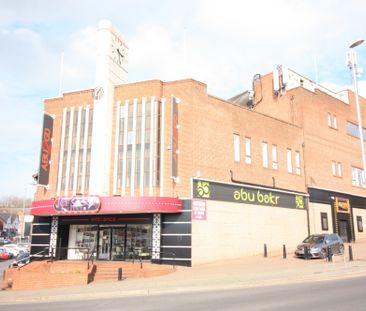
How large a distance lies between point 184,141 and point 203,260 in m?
7.50

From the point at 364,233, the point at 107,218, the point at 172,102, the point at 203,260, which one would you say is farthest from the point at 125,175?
the point at 364,233

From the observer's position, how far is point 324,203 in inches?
1460

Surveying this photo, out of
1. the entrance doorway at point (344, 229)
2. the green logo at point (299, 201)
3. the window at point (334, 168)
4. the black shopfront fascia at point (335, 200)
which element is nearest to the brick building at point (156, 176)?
the green logo at point (299, 201)

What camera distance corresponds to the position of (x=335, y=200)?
38.4 meters

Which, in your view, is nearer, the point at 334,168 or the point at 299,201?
the point at 299,201

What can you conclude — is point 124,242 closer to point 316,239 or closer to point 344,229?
point 316,239

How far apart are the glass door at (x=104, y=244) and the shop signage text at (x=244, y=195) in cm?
679

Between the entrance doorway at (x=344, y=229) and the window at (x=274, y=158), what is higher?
the window at (x=274, y=158)

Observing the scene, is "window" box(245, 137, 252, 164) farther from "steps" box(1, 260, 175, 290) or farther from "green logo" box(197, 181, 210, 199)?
"steps" box(1, 260, 175, 290)

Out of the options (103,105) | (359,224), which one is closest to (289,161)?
(359,224)

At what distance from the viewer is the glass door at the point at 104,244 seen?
90.0 ft

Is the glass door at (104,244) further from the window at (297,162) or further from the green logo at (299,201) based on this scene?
the window at (297,162)

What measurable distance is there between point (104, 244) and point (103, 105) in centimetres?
934

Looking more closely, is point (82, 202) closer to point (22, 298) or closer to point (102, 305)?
point (22, 298)
